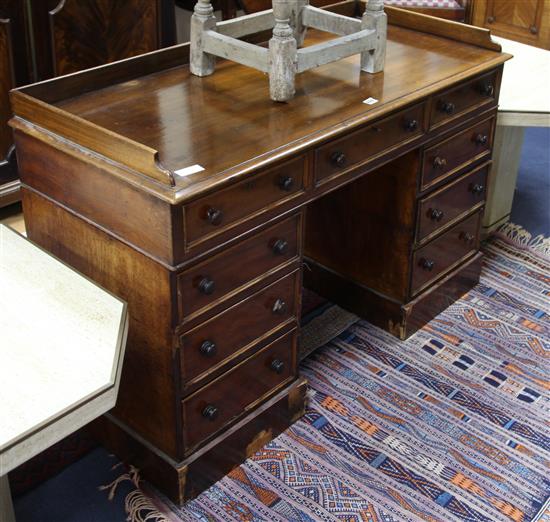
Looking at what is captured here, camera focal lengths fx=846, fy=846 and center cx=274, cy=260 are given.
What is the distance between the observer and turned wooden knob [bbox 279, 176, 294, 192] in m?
1.98

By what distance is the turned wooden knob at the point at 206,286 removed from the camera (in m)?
1.87

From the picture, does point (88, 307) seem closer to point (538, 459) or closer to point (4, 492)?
point (4, 492)

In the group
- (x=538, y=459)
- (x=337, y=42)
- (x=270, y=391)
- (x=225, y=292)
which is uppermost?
(x=337, y=42)

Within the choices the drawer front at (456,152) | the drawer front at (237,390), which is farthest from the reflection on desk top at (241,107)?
the drawer front at (237,390)

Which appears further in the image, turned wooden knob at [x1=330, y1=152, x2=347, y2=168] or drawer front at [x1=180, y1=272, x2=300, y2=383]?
turned wooden knob at [x1=330, y1=152, x2=347, y2=168]

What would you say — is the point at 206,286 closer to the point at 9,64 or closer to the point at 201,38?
the point at 201,38

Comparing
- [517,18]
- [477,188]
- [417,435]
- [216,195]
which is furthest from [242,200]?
[517,18]

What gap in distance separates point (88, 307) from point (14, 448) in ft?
1.36

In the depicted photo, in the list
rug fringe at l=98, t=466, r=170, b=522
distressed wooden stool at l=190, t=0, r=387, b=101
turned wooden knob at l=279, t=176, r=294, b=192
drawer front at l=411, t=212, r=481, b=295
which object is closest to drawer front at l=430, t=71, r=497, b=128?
distressed wooden stool at l=190, t=0, r=387, b=101

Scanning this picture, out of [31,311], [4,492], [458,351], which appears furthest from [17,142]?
[458,351]

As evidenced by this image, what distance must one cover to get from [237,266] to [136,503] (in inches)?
26.0

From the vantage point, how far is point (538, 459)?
2.31 m

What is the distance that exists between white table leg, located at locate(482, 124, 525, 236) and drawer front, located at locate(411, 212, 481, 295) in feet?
0.71

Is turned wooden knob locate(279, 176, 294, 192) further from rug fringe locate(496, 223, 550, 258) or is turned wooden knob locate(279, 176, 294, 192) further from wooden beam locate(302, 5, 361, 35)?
rug fringe locate(496, 223, 550, 258)
